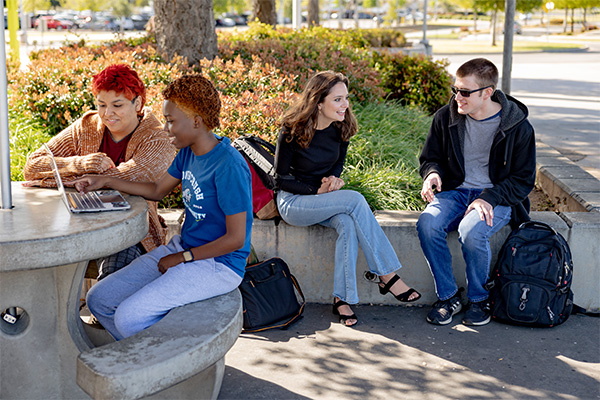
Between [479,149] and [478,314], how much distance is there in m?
1.10

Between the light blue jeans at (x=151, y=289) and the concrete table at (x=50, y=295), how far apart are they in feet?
0.51

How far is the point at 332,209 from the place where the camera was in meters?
4.60

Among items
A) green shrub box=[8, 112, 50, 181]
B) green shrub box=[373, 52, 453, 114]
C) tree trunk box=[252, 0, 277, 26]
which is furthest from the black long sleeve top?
tree trunk box=[252, 0, 277, 26]

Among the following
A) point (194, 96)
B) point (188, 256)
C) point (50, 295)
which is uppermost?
point (194, 96)

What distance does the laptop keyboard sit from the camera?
3475mm

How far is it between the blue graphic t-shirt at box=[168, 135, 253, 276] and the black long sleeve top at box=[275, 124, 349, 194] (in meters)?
1.05

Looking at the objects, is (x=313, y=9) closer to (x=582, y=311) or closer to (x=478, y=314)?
(x=582, y=311)

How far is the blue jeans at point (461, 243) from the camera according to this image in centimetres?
453

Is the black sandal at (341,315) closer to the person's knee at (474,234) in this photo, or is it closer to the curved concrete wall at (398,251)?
the curved concrete wall at (398,251)

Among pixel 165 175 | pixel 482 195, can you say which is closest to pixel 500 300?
pixel 482 195

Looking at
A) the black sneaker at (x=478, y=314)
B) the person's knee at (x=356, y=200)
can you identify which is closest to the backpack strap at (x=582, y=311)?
the black sneaker at (x=478, y=314)

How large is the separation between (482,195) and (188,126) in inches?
80.9

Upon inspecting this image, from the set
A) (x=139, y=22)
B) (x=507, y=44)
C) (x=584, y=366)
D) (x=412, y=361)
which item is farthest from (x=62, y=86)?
(x=139, y=22)

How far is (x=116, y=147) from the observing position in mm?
4254
